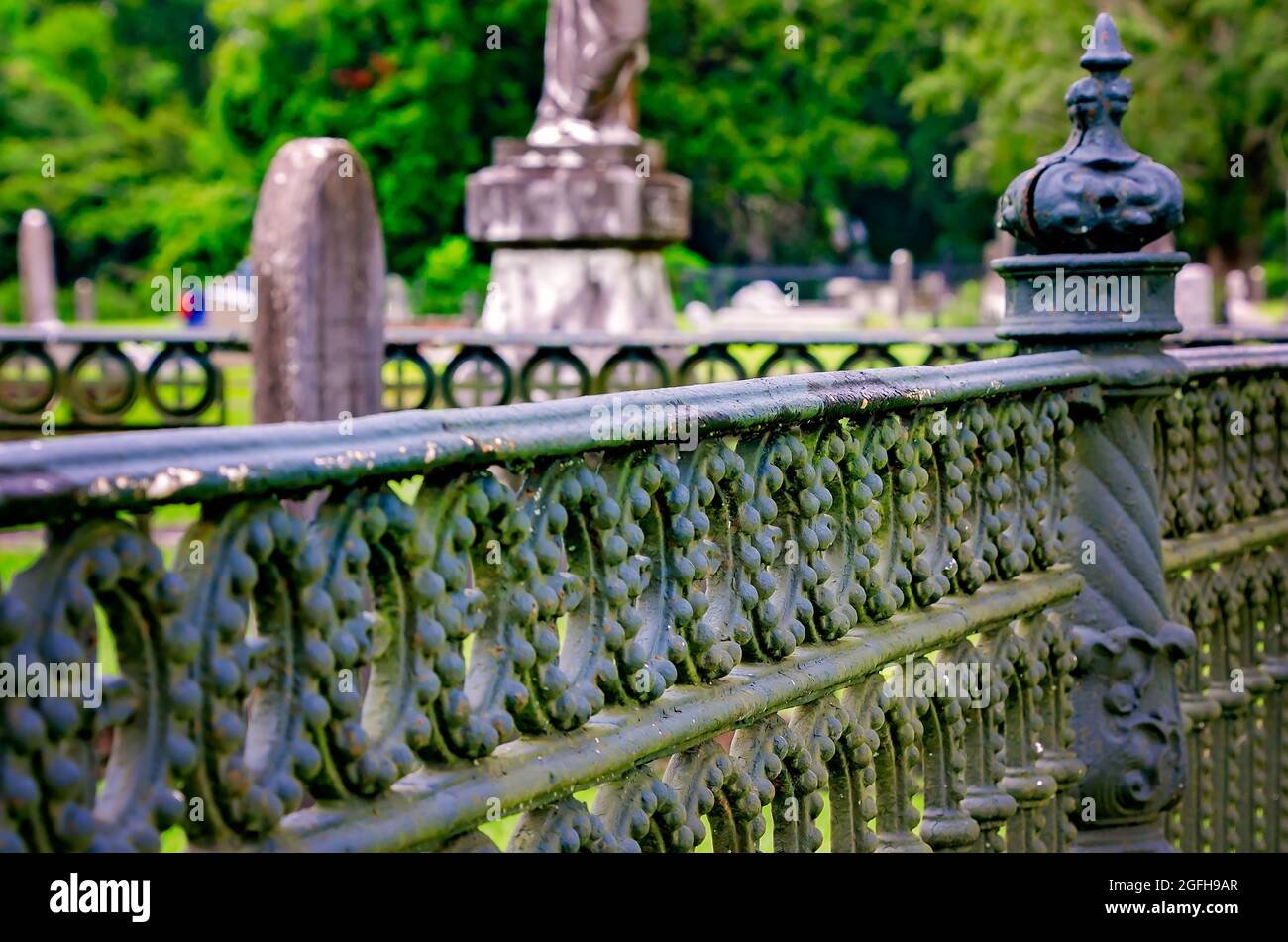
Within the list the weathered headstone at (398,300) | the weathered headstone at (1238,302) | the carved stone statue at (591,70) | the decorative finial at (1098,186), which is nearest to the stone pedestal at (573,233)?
the carved stone statue at (591,70)

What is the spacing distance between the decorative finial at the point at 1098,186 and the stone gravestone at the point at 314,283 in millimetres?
3584

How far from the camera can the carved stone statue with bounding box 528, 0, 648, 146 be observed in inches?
528

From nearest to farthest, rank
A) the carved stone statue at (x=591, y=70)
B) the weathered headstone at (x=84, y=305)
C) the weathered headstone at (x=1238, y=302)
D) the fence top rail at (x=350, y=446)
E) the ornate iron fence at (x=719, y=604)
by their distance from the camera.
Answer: the fence top rail at (x=350, y=446), the ornate iron fence at (x=719, y=604), the carved stone statue at (x=591, y=70), the weathered headstone at (x=1238, y=302), the weathered headstone at (x=84, y=305)

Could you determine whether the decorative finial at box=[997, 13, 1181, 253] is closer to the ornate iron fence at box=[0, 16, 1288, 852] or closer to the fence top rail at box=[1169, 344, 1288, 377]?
the ornate iron fence at box=[0, 16, 1288, 852]

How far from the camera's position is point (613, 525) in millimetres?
2791

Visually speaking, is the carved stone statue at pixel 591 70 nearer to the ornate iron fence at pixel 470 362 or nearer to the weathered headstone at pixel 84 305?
the ornate iron fence at pixel 470 362

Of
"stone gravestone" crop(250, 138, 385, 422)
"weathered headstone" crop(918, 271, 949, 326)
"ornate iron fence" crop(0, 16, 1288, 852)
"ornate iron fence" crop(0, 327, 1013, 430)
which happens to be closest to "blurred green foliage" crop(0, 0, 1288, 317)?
"weathered headstone" crop(918, 271, 949, 326)

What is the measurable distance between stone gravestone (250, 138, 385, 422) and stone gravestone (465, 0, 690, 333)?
5063 millimetres

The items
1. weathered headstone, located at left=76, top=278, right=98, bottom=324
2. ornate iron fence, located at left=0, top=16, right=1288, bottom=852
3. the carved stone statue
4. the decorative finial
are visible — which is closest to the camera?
ornate iron fence, located at left=0, top=16, right=1288, bottom=852

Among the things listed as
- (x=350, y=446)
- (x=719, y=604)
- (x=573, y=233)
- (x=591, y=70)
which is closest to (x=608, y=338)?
(x=573, y=233)

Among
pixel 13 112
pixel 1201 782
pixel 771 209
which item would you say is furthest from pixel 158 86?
pixel 1201 782

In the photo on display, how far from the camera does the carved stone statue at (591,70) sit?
13.4m

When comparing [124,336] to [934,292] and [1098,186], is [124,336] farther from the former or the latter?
[934,292]
